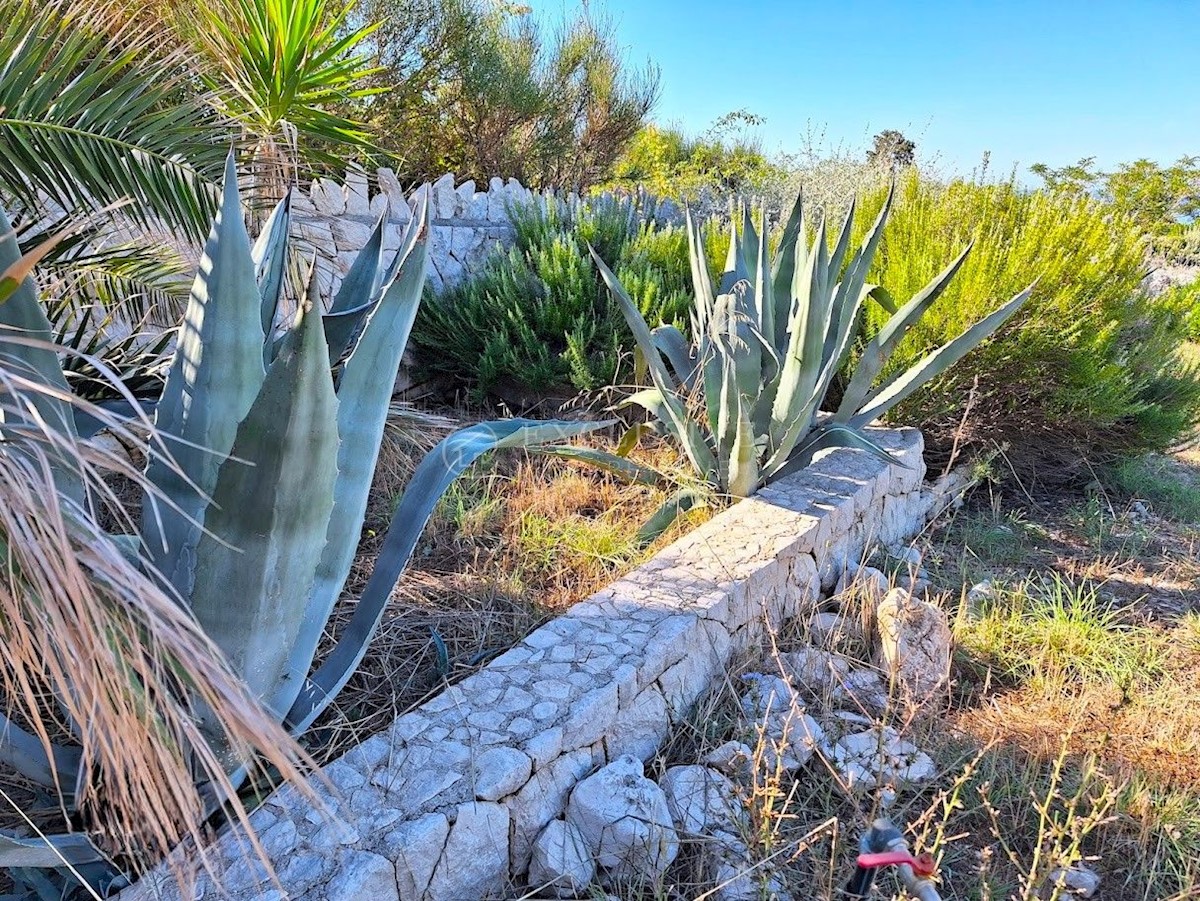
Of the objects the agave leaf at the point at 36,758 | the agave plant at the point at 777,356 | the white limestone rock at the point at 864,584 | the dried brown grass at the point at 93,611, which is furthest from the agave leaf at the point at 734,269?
the dried brown grass at the point at 93,611

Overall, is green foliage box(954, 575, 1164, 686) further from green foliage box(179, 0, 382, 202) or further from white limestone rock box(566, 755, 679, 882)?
green foliage box(179, 0, 382, 202)

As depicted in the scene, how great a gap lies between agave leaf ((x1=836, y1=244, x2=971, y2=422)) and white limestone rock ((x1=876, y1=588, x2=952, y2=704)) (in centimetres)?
114

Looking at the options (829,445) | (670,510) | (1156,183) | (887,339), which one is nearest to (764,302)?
(887,339)

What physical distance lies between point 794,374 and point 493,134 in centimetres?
680

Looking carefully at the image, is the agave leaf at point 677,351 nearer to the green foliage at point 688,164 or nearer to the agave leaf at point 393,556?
the agave leaf at point 393,556

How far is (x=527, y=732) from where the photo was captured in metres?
1.57

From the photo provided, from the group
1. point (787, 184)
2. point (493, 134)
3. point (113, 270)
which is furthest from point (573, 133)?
point (113, 270)

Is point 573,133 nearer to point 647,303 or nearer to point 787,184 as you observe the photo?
point 787,184

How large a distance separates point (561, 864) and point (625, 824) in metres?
0.13

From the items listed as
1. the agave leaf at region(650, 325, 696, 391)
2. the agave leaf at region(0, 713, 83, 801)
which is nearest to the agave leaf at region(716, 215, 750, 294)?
the agave leaf at region(650, 325, 696, 391)

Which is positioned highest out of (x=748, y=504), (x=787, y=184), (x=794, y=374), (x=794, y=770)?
(x=787, y=184)

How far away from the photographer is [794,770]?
5.94 feet

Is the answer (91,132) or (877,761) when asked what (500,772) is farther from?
(91,132)

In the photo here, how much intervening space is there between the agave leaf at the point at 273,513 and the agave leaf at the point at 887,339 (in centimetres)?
227
